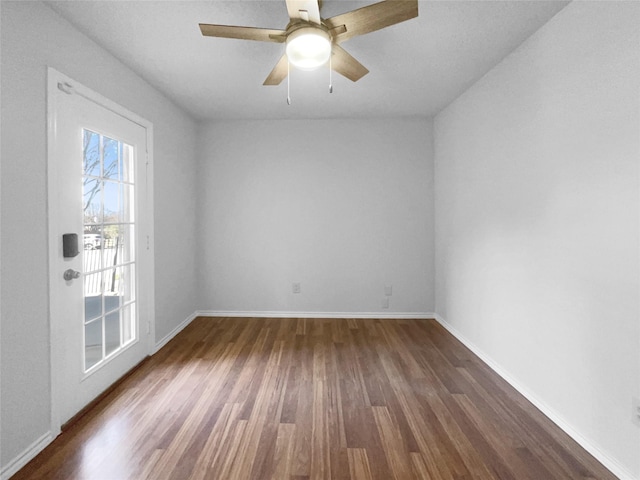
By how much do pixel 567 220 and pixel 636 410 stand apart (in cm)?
103

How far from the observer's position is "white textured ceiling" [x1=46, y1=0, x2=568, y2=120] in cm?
202

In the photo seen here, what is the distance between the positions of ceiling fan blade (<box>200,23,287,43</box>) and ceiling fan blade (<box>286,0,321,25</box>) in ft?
0.49

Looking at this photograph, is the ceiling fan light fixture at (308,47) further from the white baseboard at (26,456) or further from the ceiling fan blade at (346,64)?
the white baseboard at (26,456)

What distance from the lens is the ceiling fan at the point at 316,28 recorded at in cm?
165

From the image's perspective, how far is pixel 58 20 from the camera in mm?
2023

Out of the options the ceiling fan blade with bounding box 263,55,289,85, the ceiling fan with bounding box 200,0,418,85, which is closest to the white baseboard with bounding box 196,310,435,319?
the ceiling fan blade with bounding box 263,55,289,85

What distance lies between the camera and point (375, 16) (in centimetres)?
171

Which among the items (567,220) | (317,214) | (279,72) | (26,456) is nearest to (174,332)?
(26,456)

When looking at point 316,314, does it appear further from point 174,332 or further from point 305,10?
point 305,10

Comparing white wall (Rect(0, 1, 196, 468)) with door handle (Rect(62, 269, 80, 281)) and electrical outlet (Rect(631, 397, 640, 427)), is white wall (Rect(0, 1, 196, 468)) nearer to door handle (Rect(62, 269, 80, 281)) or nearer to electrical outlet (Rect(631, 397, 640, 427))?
door handle (Rect(62, 269, 80, 281))

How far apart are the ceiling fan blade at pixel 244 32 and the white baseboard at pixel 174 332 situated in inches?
109

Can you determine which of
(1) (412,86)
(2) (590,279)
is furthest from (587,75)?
(1) (412,86)

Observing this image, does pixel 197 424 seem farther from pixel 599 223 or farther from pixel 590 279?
pixel 599 223

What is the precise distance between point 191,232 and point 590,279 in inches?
154
